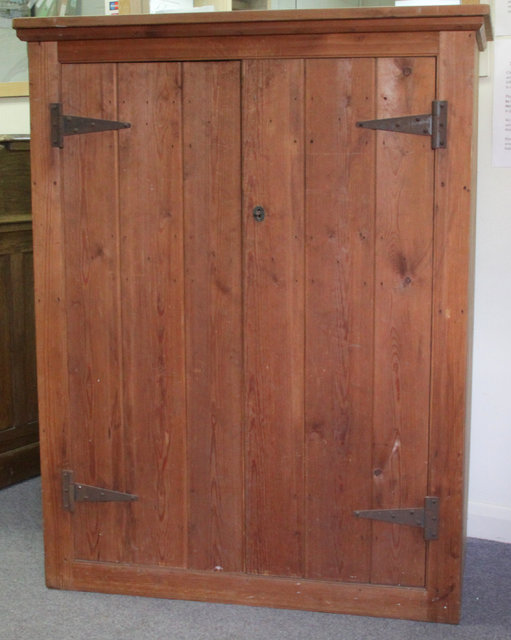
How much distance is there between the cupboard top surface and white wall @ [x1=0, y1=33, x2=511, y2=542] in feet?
1.62

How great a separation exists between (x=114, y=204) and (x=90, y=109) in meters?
0.24

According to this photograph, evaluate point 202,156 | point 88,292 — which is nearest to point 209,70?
point 202,156

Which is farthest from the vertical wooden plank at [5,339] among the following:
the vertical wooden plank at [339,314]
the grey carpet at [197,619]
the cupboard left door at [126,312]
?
the vertical wooden plank at [339,314]

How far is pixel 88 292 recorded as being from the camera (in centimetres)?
257

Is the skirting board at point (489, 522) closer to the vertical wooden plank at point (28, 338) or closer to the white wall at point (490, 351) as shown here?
the white wall at point (490, 351)

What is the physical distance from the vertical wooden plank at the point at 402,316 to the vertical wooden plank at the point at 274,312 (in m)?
0.19

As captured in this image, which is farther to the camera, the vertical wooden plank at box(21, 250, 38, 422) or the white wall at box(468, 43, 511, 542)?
the vertical wooden plank at box(21, 250, 38, 422)

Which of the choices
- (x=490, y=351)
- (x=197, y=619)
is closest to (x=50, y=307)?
(x=197, y=619)

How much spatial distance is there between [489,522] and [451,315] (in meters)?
0.91

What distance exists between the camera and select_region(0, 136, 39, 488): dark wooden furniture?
340 cm

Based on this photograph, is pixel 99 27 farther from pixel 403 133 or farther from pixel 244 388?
pixel 244 388

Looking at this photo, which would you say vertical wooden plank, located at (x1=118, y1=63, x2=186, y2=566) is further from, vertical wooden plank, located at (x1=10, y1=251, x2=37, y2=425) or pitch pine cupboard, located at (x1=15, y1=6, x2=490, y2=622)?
vertical wooden plank, located at (x1=10, y1=251, x2=37, y2=425)

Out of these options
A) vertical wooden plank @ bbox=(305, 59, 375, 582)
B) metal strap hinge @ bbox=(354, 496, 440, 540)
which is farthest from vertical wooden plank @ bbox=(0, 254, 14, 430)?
metal strap hinge @ bbox=(354, 496, 440, 540)

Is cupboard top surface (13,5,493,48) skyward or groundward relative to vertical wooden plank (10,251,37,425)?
skyward
